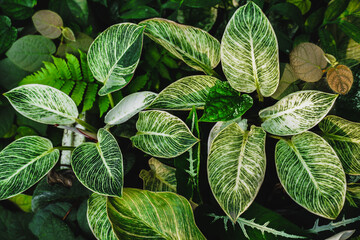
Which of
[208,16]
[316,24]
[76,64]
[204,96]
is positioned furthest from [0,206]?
[316,24]

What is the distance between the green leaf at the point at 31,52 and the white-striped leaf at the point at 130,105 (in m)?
0.42

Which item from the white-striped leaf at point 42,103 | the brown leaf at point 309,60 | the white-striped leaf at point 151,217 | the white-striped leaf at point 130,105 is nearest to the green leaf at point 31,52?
the white-striped leaf at point 42,103

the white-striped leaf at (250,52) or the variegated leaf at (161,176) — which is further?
the variegated leaf at (161,176)

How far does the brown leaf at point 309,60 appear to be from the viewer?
87 centimetres

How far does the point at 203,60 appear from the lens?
37.1 inches

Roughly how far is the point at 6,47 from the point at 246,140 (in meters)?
1.03

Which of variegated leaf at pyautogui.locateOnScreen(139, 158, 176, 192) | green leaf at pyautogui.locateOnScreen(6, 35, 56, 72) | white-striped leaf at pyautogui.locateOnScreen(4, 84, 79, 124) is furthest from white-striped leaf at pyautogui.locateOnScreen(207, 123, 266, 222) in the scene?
green leaf at pyautogui.locateOnScreen(6, 35, 56, 72)

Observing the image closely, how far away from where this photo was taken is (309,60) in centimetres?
88

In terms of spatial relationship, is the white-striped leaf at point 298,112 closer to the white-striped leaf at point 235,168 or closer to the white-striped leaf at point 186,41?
the white-striped leaf at point 235,168

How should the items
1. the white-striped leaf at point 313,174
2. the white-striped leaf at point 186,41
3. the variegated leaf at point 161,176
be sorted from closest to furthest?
the white-striped leaf at point 313,174 < the white-striped leaf at point 186,41 < the variegated leaf at point 161,176

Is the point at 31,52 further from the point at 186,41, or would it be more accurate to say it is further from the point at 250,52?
the point at 250,52

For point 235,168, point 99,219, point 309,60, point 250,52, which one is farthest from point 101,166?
point 309,60

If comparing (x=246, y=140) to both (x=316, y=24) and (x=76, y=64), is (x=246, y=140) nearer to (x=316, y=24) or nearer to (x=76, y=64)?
(x=316, y=24)

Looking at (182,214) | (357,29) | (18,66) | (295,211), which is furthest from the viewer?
(18,66)
